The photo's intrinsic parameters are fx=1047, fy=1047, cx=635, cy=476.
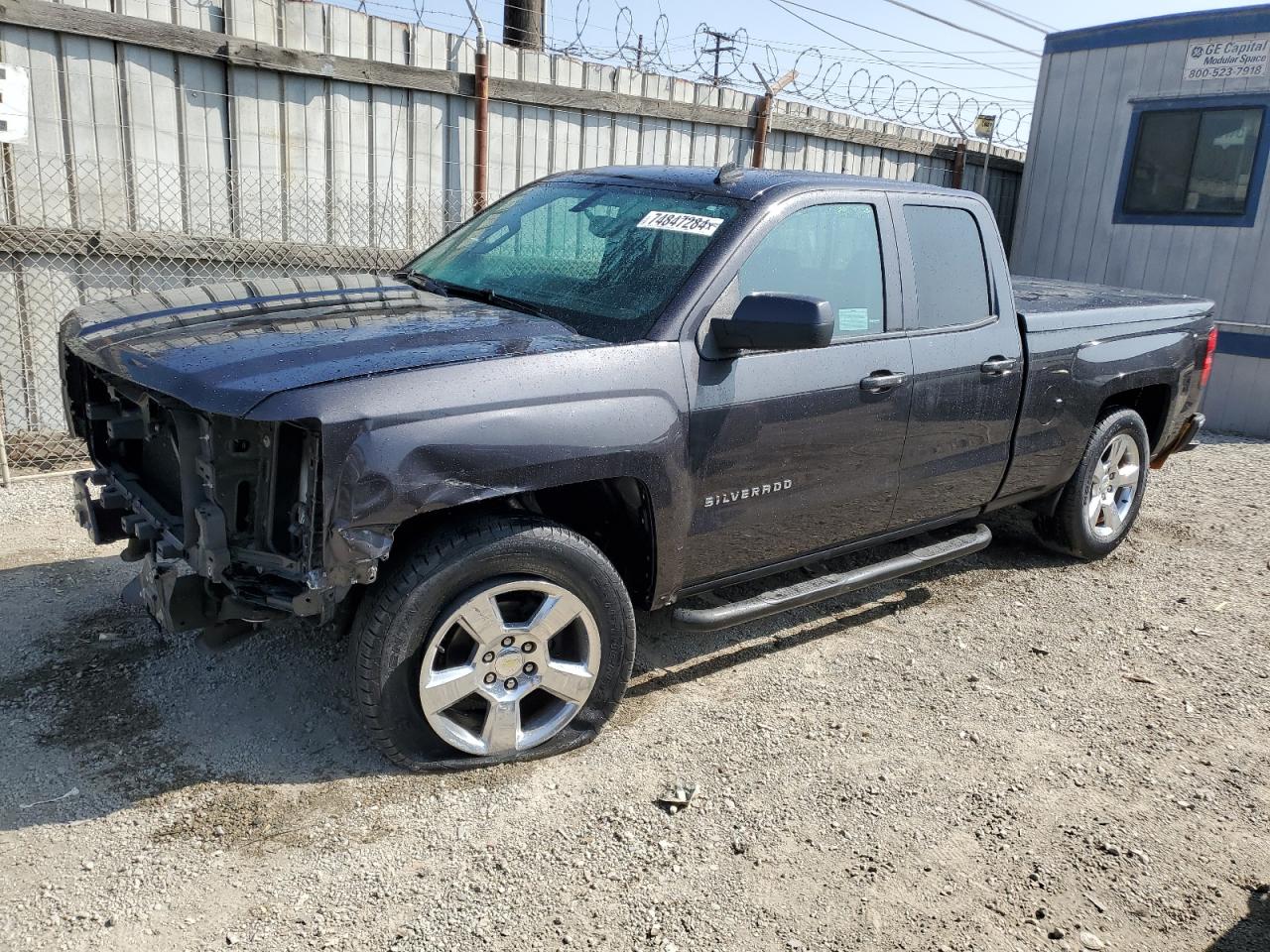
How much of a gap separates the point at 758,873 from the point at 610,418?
1.45 m

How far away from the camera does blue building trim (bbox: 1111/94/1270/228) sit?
10.4m

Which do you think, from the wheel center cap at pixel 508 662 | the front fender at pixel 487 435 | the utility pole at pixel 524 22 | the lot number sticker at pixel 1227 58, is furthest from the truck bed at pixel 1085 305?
the lot number sticker at pixel 1227 58

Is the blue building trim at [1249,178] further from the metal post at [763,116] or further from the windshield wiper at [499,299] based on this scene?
the windshield wiper at [499,299]

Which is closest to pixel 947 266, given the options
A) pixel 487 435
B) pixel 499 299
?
pixel 499 299

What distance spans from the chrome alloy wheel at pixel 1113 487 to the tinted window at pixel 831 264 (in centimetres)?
226

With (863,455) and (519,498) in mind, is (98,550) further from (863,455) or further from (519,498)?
(863,455)

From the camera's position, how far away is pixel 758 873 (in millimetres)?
3055

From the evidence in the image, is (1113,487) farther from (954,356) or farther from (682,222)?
(682,222)

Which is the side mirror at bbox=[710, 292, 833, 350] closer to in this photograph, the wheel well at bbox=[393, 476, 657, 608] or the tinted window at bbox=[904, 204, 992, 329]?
the wheel well at bbox=[393, 476, 657, 608]

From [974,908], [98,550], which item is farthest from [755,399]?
[98,550]

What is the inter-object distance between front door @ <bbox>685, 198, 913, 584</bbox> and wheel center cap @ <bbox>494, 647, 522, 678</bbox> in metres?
0.74

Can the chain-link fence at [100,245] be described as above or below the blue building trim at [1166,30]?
below

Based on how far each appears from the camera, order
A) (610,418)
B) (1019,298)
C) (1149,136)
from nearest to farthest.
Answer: (610,418), (1019,298), (1149,136)

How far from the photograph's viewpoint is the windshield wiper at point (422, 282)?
4.18 meters
